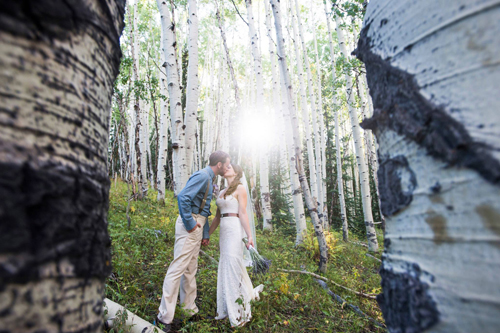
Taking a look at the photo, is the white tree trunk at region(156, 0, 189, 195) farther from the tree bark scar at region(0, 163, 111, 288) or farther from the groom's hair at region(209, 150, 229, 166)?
the tree bark scar at region(0, 163, 111, 288)

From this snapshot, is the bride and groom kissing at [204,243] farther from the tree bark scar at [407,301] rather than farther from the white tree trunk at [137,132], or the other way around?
the white tree trunk at [137,132]

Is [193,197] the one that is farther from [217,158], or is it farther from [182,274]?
[182,274]

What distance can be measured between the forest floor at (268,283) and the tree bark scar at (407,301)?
2.67 m

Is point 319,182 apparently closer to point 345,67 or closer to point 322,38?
point 345,67

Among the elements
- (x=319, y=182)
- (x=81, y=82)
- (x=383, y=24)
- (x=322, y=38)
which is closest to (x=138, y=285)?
(x=81, y=82)

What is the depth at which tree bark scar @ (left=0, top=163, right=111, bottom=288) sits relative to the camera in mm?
299

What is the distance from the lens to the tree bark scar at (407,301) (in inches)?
16.3

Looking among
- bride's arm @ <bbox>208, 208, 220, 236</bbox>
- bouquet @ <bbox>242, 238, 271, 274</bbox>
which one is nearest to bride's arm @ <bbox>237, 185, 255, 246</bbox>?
bride's arm @ <bbox>208, 208, 220, 236</bbox>

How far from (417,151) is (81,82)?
0.63m

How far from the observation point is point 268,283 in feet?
12.3

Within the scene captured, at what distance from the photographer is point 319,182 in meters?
8.90

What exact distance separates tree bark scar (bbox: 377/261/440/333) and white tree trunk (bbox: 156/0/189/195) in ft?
13.7

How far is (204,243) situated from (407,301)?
10.3ft

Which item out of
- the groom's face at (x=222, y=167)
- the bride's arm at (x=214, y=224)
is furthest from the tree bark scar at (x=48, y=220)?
the bride's arm at (x=214, y=224)
